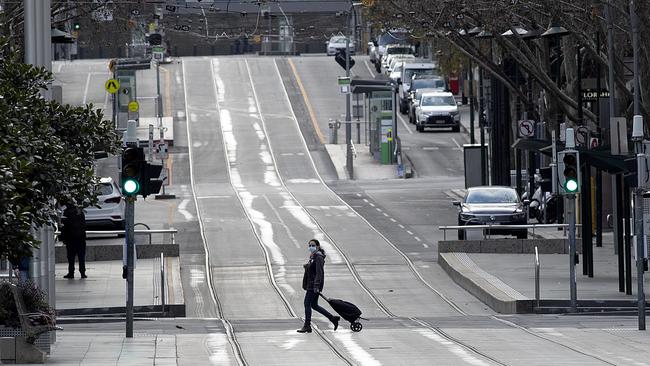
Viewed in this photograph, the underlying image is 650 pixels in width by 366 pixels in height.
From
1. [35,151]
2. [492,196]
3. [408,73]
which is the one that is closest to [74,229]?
[492,196]

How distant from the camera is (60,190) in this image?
66.1 feet

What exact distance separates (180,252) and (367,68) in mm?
60246

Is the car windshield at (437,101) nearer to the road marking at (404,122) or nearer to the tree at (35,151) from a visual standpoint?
the road marking at (404,122)

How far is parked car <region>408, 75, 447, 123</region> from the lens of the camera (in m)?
80.4

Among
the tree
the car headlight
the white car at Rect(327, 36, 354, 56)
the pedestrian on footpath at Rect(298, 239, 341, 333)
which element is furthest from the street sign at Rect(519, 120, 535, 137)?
the white car at Rect(327, 36, 354, 56)

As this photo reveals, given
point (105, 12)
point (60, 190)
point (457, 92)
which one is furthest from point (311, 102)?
point (60, 190)

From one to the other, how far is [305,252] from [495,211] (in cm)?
575

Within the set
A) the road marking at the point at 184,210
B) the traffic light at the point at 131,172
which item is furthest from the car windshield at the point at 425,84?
the traffic light at the point at 131,172

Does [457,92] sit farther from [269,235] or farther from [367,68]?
[269,235]

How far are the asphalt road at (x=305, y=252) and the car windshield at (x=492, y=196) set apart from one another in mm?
1778

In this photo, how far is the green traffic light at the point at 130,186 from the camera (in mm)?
24312

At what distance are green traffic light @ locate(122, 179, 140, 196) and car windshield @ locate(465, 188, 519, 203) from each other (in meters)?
20.0

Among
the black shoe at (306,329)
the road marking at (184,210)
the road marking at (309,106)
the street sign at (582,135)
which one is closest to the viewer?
the black shoe at (306,329)

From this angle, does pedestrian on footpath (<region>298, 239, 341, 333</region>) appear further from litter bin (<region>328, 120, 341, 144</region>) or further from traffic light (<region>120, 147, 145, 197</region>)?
litter bin (<region>328, 120, 341, 144</region>)
